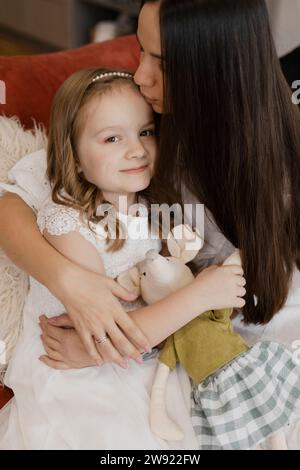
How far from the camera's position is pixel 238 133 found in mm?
1094

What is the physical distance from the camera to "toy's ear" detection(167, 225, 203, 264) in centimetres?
115

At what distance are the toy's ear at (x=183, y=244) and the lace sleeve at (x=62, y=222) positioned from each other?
0.14 m

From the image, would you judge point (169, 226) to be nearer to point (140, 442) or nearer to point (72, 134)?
point (72, 134)

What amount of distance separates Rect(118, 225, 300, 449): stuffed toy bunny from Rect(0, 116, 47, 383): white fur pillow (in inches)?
10.6

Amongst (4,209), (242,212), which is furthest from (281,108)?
(4,209)

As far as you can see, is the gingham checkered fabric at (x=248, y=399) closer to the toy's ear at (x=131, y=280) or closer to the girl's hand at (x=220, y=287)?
the girl's hand at (x=220, y=287)

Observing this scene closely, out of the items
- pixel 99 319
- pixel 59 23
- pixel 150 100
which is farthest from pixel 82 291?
pixel 59 23

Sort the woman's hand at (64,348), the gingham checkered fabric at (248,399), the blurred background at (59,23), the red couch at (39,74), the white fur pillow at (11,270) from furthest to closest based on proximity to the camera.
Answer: the blurred background at (59,23) → the red couch at (39,74) → the white fur pillow at (11,270) → the woman's hand at (64,348) → the gingham checkered fabric at (248,399)

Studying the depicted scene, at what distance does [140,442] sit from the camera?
0.98 metres

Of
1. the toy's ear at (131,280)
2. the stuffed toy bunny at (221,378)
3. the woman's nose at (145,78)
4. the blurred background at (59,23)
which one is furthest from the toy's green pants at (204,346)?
the blurred background at (59,23)

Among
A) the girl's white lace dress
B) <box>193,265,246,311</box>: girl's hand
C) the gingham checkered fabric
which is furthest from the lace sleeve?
the gingham checkered fabric

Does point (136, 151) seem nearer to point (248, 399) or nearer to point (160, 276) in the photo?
point (160, 276)

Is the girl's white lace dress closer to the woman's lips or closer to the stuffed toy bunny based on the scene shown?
the stuffed toy bunny

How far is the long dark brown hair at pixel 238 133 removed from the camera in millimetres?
1031
